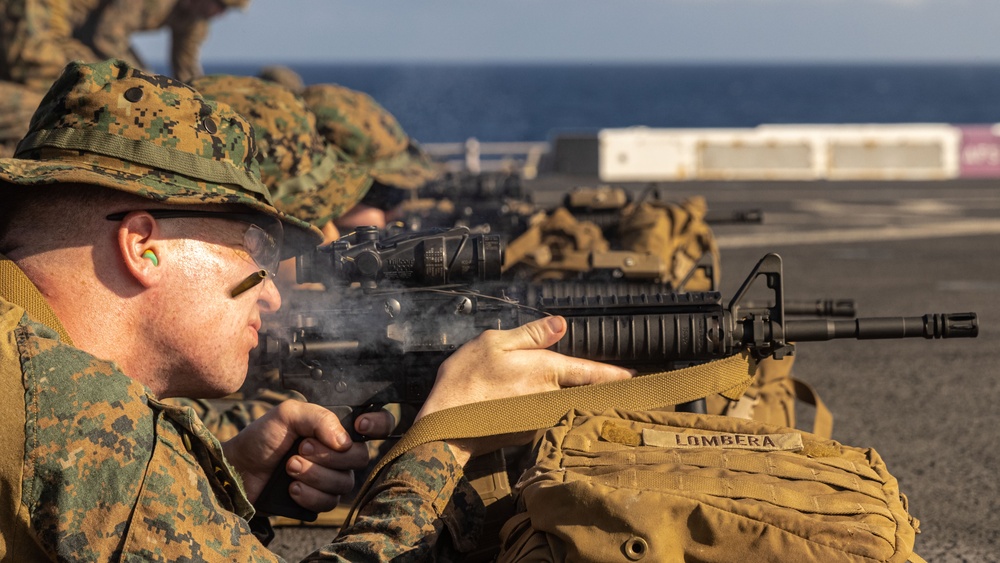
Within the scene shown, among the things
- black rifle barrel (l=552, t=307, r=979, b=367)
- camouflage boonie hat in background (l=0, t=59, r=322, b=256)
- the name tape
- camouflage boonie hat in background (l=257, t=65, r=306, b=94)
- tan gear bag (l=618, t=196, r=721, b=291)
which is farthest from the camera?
camouflage boonie hat in background (l=257, t=65, r=306, b=94)

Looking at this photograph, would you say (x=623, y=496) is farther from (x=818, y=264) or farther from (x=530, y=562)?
(x=818, y=264)

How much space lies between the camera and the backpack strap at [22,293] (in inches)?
83.1

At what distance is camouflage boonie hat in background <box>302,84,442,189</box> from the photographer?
5.38 m

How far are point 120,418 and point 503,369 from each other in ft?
3.36

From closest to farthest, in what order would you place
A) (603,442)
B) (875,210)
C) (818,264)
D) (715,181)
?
(603,442), (818,264), (875,210), (715,181)

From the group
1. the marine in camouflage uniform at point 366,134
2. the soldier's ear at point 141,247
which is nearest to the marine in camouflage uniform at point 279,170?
the marine in camouflage uniform at point 366,134

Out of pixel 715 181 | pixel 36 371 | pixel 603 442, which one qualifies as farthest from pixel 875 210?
pixel 36 371

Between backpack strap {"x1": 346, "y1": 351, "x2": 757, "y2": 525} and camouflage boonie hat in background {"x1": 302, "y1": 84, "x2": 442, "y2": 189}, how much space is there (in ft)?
8.83

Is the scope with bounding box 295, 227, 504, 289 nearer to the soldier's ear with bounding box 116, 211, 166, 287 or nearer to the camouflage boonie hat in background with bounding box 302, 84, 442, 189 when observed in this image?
the soldier's ear with bounding box 116, 211, 166, 287

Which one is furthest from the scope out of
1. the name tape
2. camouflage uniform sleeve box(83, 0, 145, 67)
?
camouflage uniform sleeve box(83, 0, 145, 67)

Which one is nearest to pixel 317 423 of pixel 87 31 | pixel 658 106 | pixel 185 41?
pixel 87 31

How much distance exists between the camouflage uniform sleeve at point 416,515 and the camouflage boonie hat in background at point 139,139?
0.70 meters

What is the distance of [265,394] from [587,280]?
5.58 feet

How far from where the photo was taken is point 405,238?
310cm
